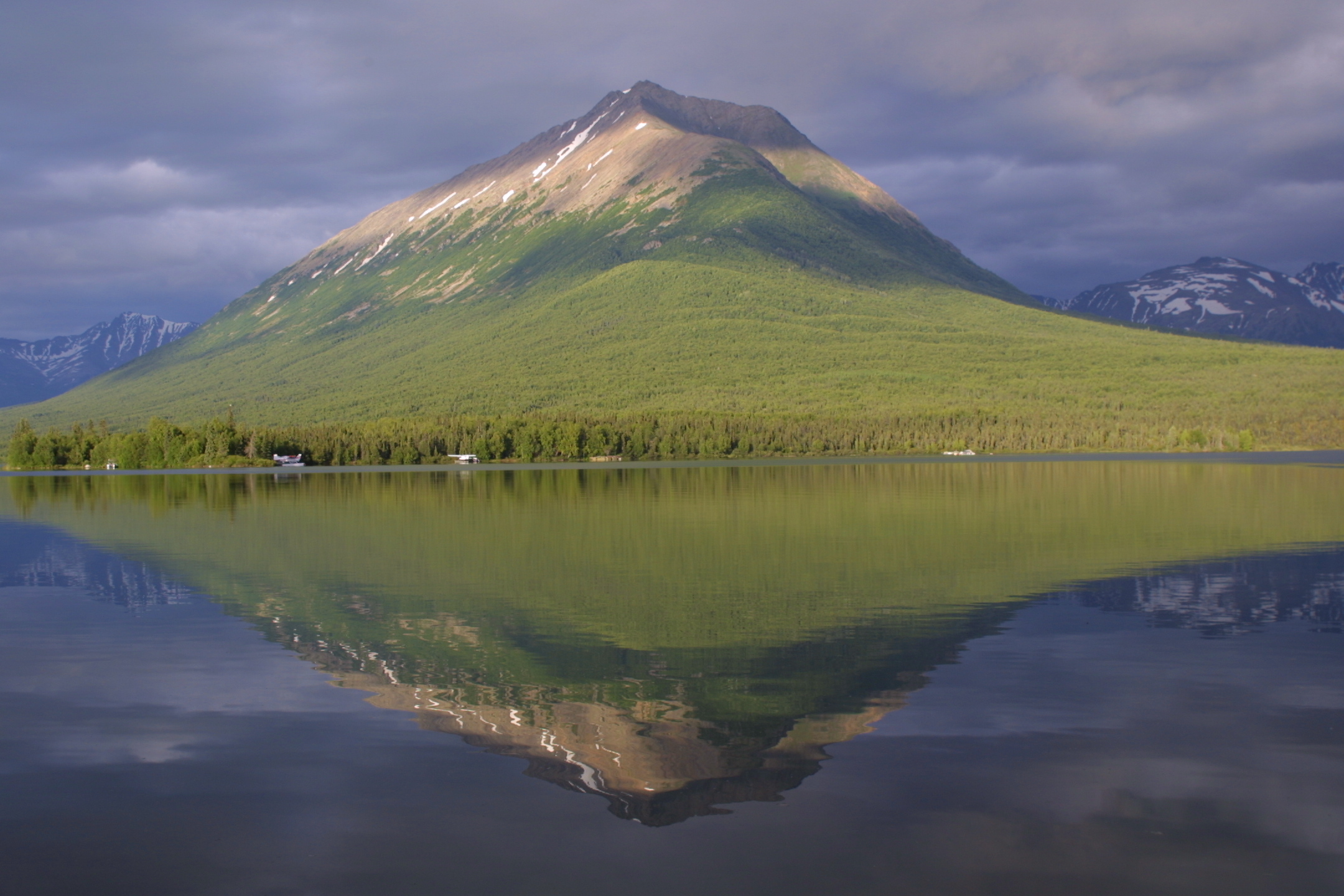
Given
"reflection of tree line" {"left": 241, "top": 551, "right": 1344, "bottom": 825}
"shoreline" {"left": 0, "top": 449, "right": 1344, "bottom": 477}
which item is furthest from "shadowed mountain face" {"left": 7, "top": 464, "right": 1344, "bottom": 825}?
"shoreline" {"left": 0, "top": 449, "right": 1344, "bottom": 477}

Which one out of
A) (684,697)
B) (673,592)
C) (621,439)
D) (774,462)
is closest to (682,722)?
(684,697)

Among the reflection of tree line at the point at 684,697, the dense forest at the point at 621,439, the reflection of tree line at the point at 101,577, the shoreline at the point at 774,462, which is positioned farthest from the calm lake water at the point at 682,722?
the dense forest at the point at 621,439

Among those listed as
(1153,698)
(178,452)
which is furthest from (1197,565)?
(178,452)

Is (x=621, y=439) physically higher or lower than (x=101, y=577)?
higher

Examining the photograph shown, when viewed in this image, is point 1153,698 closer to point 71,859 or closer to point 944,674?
point 944,674

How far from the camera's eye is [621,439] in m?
148

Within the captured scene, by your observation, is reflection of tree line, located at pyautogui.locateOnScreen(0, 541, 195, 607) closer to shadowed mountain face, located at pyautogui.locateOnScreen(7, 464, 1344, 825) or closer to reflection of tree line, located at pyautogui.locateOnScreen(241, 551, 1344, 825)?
shadowed mountain face, located at pyautogui.locateOnScreen(7, 464, 1344, 825)

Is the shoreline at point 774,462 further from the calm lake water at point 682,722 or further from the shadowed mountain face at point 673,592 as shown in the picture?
the calm lake water at point 682,722

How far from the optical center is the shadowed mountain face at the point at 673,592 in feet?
42.0

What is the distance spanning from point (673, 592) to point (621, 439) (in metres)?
126

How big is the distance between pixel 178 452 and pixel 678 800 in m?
148

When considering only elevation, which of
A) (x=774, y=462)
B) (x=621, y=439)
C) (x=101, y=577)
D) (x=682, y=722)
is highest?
(x=621, y=439)

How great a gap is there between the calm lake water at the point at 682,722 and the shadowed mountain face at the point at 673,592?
112 mm

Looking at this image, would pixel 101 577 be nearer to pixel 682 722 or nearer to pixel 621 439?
pixel 682 722
